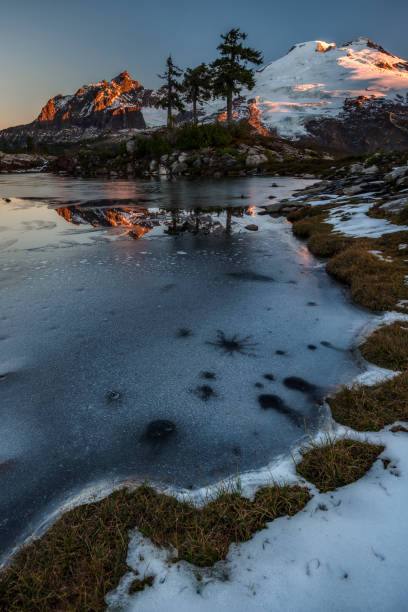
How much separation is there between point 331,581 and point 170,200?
1016 inches

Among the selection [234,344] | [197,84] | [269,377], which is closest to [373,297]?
[234,344]

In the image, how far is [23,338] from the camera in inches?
240

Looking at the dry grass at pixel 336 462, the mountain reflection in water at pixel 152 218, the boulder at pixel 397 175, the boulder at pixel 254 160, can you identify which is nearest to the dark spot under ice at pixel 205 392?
the dry grass at pixel 336 462

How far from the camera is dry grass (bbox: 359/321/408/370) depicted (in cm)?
487

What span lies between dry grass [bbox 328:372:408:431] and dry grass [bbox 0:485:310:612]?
50.4 inches

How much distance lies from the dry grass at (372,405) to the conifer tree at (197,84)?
235 ft

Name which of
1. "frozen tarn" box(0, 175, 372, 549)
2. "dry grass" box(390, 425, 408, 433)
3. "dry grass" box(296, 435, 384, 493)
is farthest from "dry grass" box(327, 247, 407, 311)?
"dry grass" box(296, 435, 384, 493)

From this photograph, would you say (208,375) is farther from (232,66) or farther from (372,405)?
(232,66)

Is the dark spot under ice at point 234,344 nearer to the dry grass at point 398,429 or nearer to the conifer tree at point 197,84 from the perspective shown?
the dry grass at point 398,429

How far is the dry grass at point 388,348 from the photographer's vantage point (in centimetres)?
487

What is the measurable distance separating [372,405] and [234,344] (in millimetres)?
2566

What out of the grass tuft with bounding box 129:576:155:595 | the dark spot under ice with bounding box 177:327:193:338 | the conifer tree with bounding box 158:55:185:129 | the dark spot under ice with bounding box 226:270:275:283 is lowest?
the dark spot under ice with bounding box 177:327:193:338

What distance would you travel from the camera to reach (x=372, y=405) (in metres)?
3.93

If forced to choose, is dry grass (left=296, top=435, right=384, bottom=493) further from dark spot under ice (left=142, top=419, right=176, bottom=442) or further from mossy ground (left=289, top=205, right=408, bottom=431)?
dark spot under ice (left=142, top=419, right=176, bottom=442)
